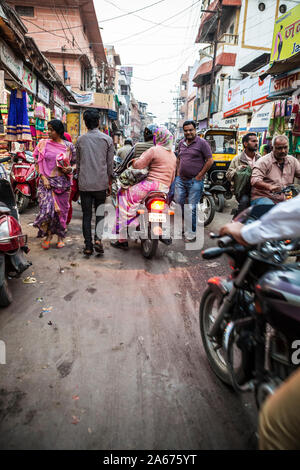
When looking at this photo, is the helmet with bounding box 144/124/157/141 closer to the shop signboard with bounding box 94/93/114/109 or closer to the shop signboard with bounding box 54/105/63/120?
the shop signboard with bounding box 54/105/63/120

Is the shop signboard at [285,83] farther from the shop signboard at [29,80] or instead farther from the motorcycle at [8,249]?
the motorcycle at [8,249]

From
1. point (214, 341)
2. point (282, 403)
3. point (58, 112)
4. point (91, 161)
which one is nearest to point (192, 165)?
point (91, 161)

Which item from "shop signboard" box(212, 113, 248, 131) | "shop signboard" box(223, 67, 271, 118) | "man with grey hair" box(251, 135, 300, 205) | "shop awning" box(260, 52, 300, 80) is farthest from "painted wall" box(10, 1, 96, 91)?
"man with grey hair" box(251, 135, 300, 205)

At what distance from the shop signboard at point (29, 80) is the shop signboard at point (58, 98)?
11.7ft

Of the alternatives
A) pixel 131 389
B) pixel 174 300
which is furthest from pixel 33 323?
pixel 174 300

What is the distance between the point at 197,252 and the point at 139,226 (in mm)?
1136

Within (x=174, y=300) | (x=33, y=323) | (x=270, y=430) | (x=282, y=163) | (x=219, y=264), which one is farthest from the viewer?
(x=219, y=264)

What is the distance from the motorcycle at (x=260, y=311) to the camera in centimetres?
144

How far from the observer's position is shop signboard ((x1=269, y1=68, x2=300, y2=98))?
839cm

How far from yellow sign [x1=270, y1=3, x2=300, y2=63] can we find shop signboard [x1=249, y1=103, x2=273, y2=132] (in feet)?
11.7

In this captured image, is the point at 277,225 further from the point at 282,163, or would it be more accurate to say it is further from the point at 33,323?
the point at 282,163

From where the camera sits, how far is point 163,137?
459 centimetres

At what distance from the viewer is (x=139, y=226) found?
4891 millimetres

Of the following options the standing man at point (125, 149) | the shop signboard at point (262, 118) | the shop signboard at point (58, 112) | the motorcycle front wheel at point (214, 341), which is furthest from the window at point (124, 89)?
the motorcycle front wheel at point (214, 341)
